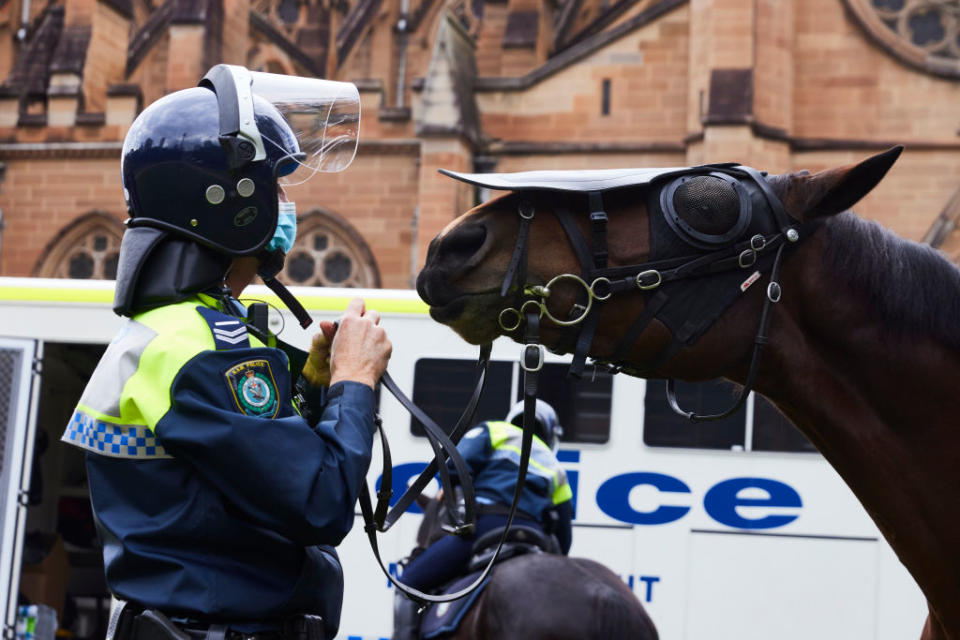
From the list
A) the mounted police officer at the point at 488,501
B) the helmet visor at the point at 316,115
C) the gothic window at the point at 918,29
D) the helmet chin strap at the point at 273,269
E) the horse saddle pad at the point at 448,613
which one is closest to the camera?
the helmet chin strap at the point at 273,269

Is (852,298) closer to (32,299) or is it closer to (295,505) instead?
(295,505)

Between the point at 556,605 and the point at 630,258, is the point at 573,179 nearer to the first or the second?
the point at 630,258

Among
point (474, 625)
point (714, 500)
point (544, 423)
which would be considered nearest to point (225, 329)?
point (474, 625)

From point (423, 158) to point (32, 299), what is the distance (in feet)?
35.8

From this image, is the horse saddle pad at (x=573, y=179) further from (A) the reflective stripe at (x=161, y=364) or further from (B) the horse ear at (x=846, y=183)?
(A) the reflective stripe at (x=161, y=364)

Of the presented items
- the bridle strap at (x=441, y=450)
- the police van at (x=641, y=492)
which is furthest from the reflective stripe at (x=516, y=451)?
the bridle strap at (x=441, y=450)

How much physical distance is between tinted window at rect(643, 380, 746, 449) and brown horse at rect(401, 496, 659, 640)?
3.78 meters

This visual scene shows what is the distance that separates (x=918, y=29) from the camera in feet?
64.6

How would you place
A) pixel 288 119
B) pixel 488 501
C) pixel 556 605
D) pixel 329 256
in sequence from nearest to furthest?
pixel 288 119
pixel 556 605
pixel 488 501
pixel 329 256

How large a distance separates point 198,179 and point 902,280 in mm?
1418

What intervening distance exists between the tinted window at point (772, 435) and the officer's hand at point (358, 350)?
677 centimetres

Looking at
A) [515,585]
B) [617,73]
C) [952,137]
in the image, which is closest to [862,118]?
[952,137]

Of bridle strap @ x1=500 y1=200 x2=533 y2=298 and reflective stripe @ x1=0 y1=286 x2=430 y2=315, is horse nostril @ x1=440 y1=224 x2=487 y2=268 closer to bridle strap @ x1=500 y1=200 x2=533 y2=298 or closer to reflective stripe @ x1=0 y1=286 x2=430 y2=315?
bridle strap @ x1=500 y1=200 x2=533 y2=298

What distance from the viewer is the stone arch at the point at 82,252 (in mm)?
21547
